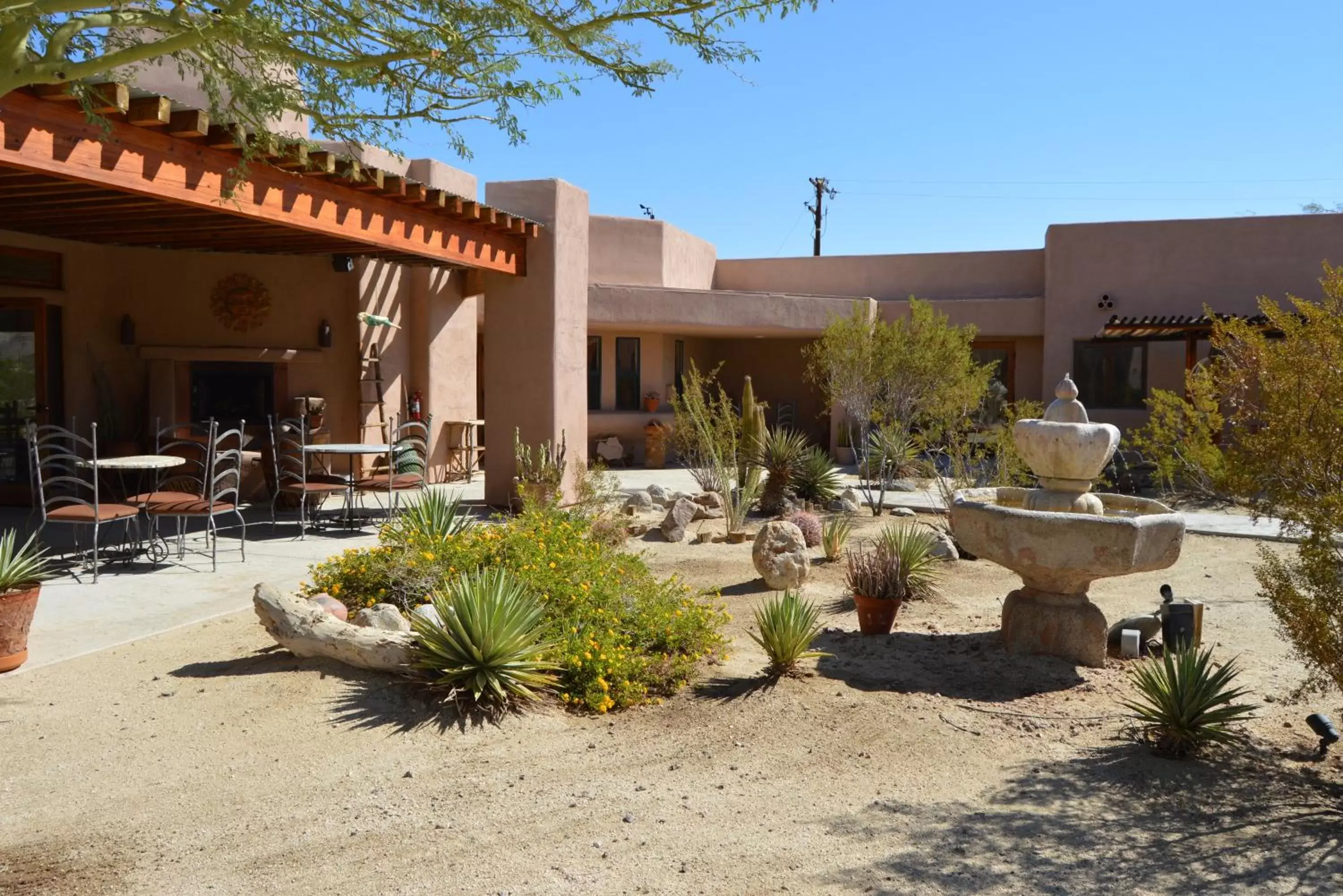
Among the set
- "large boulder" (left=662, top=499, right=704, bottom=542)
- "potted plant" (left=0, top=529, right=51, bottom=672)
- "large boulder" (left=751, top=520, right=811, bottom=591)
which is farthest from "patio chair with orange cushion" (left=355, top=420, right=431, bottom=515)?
"potted plant" (left=0, top=529, right=51, bottom=672)

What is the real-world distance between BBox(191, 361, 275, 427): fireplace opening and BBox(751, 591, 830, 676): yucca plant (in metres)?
9.97

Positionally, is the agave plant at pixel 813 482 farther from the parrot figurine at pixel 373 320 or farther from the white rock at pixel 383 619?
the white rock at pixel 383 619

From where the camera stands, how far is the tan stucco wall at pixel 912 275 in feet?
72.9

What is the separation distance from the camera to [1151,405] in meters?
18.3

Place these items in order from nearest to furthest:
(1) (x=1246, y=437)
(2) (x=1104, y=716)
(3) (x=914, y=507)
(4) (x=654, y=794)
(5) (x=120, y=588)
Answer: (4) (x=654, y=794) → (1) (x=1246, y=437) → (2) (x=1104, y=716) → (5) (x=120, y=588) → (3) (x=914, y=507)

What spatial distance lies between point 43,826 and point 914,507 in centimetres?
1097

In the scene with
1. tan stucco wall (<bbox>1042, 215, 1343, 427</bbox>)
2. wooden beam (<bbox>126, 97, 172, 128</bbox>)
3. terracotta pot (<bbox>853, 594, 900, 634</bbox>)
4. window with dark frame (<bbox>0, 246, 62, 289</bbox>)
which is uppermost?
tan stucco wall (<bbox>1042, 215, 1343, 427</bbox>)

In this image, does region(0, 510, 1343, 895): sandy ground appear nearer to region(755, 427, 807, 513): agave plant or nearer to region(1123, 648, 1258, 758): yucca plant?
region(1123, 648, 1258, 758): yucca plant

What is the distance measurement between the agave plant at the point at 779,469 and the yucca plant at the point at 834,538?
2321mm

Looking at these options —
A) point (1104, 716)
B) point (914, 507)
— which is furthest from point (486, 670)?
point (914, 507)

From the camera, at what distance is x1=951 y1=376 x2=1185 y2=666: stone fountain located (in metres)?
5.83

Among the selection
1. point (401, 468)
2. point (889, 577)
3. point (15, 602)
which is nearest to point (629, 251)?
point (401, 468)

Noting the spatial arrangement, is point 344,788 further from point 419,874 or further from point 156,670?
point 156,670

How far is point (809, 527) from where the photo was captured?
10.7 meters
